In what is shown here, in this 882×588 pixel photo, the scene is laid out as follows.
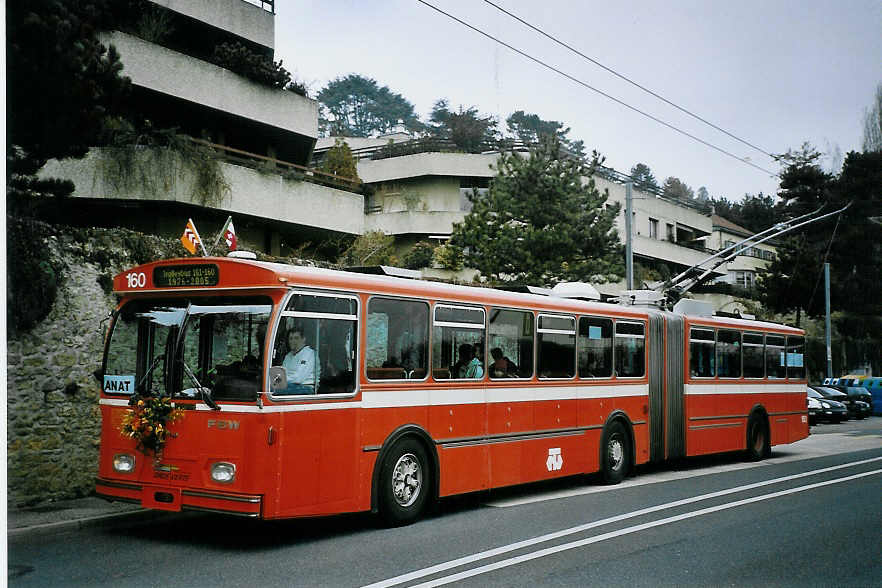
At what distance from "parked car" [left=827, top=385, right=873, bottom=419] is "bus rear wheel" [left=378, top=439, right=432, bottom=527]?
104 feet

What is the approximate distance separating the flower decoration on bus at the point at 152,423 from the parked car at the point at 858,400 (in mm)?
34558

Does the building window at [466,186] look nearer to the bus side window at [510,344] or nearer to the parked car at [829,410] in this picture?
the parked car at [829,410]

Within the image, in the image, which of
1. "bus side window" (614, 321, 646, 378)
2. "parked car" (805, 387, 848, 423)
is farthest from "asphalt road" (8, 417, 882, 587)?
"parked car" (805, 387, 848, 423)

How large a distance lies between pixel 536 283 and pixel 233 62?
11175mm

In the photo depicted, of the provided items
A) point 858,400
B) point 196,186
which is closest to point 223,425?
point 196,186

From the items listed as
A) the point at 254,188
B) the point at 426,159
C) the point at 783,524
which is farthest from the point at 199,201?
the point at 426,159

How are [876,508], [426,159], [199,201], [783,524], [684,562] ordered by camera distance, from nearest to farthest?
[684,562], [783,524], [876,508], [199,201], [426,159]

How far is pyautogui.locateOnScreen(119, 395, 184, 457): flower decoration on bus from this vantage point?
29.1 ft

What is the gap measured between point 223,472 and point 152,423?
0.98m

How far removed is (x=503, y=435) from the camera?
470 inches

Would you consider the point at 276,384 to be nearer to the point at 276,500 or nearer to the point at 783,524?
the point at 276,500

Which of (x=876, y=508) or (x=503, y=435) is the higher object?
(x=503, y=435)

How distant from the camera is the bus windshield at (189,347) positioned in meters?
8.71

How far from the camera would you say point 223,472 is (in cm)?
854
